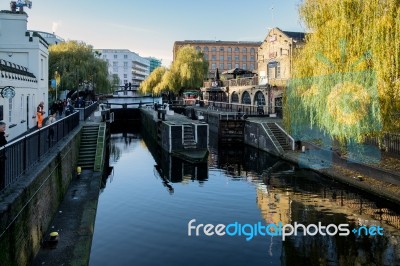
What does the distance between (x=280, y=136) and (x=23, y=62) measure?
64.1 feet

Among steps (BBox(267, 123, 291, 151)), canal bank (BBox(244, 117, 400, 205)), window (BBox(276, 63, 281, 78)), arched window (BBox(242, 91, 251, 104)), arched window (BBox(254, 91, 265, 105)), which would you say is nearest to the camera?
canal bank (BBox(244, 117, 400, 205))

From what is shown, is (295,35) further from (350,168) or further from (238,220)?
(238,220)

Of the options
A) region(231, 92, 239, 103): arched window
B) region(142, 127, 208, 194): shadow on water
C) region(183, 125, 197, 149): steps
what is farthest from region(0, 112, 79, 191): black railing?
region(231, 92, 239, 103): arched window

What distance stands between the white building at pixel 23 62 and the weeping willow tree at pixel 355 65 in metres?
15.8

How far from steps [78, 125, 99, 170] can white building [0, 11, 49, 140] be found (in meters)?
3.45

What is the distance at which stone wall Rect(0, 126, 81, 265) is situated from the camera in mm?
7594

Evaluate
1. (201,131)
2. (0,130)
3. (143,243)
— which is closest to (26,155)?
(0,130)

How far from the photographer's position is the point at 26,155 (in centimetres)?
1093

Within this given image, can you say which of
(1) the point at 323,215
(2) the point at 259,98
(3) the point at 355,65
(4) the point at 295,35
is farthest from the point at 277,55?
(1) the point at 323,215

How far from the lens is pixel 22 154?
34.8 ft

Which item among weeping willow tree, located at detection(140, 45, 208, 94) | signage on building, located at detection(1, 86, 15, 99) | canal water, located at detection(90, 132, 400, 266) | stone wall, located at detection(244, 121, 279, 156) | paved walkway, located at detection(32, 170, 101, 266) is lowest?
canal water, located at detection(90, 132, 400, 266)

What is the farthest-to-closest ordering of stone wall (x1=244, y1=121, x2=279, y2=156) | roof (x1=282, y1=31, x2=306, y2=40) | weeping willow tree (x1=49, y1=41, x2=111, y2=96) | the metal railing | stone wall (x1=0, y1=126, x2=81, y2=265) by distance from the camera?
1. weeping willow tree (x1=49, y1=41, x2=111, y2=96)
2. roof (x1=282, y1=31, x2=306, y2=40)
3. the metal railing
4. stone wall (x1=244, y1=121, x2=279, y2=156)
5. stone wall (x1=0, y1=126, x2=81, y2=265)

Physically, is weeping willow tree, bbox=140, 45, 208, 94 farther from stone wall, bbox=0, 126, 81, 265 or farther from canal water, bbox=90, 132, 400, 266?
stone wall, bbox=0, 126, 81, 265

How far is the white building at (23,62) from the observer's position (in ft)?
74.0
